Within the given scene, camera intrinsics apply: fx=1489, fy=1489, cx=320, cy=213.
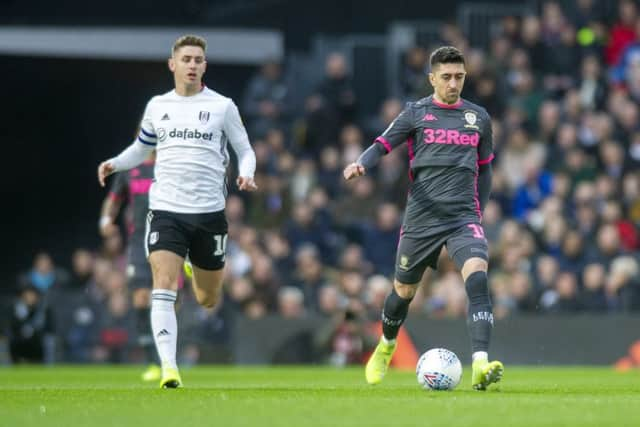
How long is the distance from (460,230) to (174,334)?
7.51 ft

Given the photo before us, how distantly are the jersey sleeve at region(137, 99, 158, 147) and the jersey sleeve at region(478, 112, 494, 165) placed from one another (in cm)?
252

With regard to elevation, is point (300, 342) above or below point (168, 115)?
below

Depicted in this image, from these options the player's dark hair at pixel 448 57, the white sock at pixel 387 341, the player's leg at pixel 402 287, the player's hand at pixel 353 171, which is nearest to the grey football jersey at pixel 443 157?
the player's leg at pixel 402 287

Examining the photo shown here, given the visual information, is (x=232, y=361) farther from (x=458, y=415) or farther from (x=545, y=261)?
(x=458, y=415)

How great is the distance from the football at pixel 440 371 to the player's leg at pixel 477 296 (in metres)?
0.19

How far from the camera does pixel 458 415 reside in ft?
28.0

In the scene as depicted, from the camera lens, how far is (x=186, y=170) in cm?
1129

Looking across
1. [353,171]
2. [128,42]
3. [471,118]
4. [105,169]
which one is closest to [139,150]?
[105,169]

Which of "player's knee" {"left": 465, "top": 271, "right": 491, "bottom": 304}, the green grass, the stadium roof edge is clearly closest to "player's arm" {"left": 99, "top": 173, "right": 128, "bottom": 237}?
the green grass

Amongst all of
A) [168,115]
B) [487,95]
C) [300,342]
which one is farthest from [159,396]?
[487,95]

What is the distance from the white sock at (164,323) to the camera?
36.2 feet

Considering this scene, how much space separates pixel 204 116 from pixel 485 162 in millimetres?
2190

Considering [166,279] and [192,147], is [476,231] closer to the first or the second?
[192,147]

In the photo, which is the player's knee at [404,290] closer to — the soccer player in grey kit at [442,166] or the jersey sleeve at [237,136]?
the soccer player in grey kit at [442,166]
